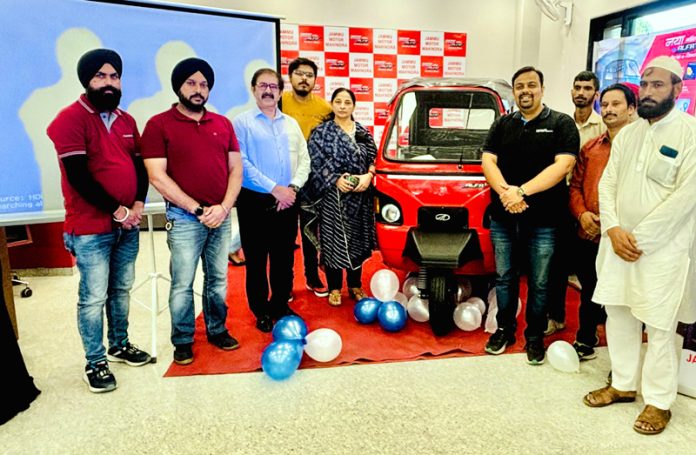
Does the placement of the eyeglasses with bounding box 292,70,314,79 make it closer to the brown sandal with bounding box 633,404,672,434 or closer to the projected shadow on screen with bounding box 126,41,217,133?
the projected shadow on screen with bounding box 126,41,217,133

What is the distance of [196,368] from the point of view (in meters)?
2.75

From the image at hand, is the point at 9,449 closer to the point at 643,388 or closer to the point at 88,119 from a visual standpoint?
the point at 88,119

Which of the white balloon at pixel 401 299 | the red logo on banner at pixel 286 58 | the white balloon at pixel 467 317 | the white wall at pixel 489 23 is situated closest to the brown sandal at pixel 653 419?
the white balloon at pixel 467 317

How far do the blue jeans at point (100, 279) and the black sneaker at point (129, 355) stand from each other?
0.15m

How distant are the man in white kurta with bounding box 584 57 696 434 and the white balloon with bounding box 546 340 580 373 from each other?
38cm

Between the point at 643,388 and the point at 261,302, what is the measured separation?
2139mm

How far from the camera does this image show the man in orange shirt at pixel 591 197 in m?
2.63

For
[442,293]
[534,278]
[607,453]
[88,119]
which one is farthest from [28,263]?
[607,453]

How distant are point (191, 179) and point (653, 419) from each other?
7.95ft

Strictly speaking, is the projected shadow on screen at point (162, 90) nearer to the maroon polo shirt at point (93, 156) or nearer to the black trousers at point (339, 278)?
the maroon polo shirt at point (93, 156)

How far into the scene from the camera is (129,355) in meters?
2.82

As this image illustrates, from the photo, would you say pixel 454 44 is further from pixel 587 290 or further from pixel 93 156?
pixel 93 156

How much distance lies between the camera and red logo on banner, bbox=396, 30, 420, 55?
672 cm

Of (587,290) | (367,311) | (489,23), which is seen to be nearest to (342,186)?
(367,311)
